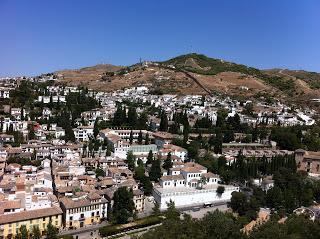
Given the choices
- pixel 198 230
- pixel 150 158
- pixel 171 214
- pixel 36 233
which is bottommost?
pixel 36 233

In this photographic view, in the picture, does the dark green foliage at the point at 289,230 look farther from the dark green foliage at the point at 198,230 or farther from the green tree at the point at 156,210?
the green tree at the point at 156,210

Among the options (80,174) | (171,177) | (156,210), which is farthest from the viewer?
(171,177)

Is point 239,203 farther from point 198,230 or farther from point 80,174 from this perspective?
point 80,174

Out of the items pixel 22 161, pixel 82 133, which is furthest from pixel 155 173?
pixel 82 133

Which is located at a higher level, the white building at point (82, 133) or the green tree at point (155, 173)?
the white building at point (82, 133)

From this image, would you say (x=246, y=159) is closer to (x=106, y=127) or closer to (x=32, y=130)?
(x=106, y=127)

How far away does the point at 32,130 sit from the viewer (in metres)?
37.4

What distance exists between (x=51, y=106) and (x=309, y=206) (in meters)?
31.8

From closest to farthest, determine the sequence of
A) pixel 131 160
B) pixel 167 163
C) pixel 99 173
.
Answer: pixel 99 173 → pixel 167 163 → pixel 131 160

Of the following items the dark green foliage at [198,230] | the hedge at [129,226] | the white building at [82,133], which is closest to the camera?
the dark green foliage at [198,230]

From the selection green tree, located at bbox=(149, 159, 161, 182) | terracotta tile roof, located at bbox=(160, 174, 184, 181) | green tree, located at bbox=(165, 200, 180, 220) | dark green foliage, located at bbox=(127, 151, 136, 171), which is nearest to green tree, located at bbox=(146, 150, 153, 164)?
dark green foliage, located at bbox=(127, 151, 136, 171)

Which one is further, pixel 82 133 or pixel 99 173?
pixel 82 133

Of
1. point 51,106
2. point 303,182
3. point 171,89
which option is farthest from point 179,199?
point 171,89

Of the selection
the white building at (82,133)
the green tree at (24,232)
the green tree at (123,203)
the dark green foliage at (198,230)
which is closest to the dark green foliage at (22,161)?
the white building at (82,133)
